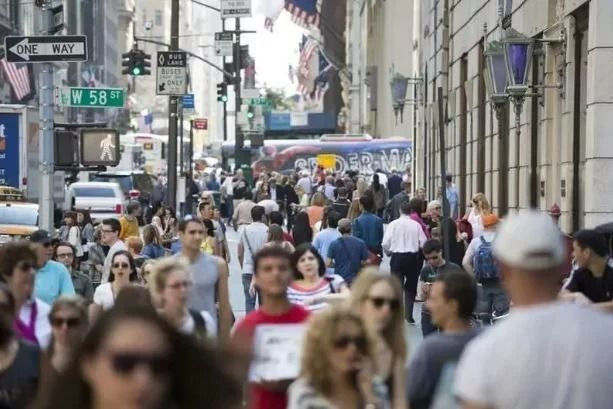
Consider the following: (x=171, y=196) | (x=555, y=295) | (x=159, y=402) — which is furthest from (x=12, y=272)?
(x=171, y=196)

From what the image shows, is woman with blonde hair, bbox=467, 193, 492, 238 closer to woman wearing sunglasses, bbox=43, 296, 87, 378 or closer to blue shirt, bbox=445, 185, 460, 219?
blue shirt, bbox=445, 185, 460, 219

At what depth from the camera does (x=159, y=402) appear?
4.02m

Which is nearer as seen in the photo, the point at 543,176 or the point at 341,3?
the point at 543,176

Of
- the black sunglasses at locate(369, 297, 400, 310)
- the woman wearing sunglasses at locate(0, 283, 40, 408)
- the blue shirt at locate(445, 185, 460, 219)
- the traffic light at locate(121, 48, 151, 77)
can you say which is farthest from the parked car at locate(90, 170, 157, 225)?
the woman wearing sunglasses at locate(0, 283, 40, 408)

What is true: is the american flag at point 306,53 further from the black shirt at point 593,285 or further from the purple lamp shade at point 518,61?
the black shirt at point 593,285

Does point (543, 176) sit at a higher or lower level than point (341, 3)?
lower

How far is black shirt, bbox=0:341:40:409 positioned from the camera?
7.08 m

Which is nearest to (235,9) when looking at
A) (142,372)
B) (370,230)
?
(370,230)

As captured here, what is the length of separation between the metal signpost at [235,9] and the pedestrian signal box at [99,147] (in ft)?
113

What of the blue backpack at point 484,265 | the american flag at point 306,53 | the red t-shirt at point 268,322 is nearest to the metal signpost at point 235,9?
the blue backpack at point 484,265

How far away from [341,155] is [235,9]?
18.8 m

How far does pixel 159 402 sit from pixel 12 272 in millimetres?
5729

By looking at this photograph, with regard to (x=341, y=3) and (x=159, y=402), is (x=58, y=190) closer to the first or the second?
(x=159, y=402)

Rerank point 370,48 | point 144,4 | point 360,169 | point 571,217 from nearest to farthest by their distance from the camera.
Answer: point 571,217, point 360,169, point 370,48, point 144,4
